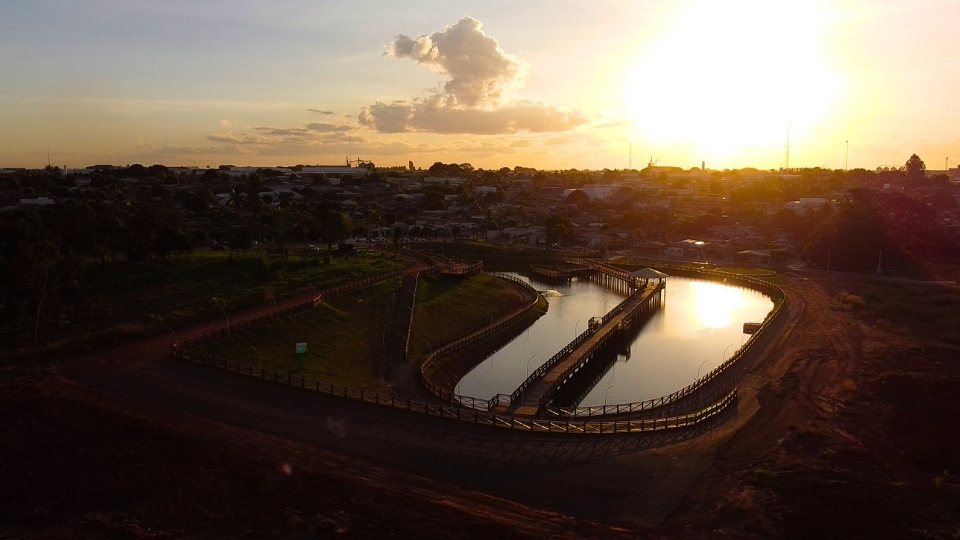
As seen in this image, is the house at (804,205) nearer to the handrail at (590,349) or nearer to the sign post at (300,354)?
the handrail at (590,349)

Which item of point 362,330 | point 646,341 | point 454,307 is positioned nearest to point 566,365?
point 362,330

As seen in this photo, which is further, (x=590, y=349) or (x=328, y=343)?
(x=590, y=349)

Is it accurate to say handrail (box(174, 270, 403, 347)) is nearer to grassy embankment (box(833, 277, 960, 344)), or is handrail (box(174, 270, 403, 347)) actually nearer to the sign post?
the sign post

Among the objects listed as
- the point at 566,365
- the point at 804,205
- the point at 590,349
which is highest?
the point at 804,205

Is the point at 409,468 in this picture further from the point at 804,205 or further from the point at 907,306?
the point at 804,205

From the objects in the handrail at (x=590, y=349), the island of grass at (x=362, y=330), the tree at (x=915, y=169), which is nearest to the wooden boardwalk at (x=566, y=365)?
→ the handrail at (x=590, y=349)

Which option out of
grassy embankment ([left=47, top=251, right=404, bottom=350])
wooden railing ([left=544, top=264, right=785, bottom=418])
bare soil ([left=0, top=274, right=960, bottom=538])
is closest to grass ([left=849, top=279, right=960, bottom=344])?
wooden railing ([left=544, top=264, right=785, bottom=418])
